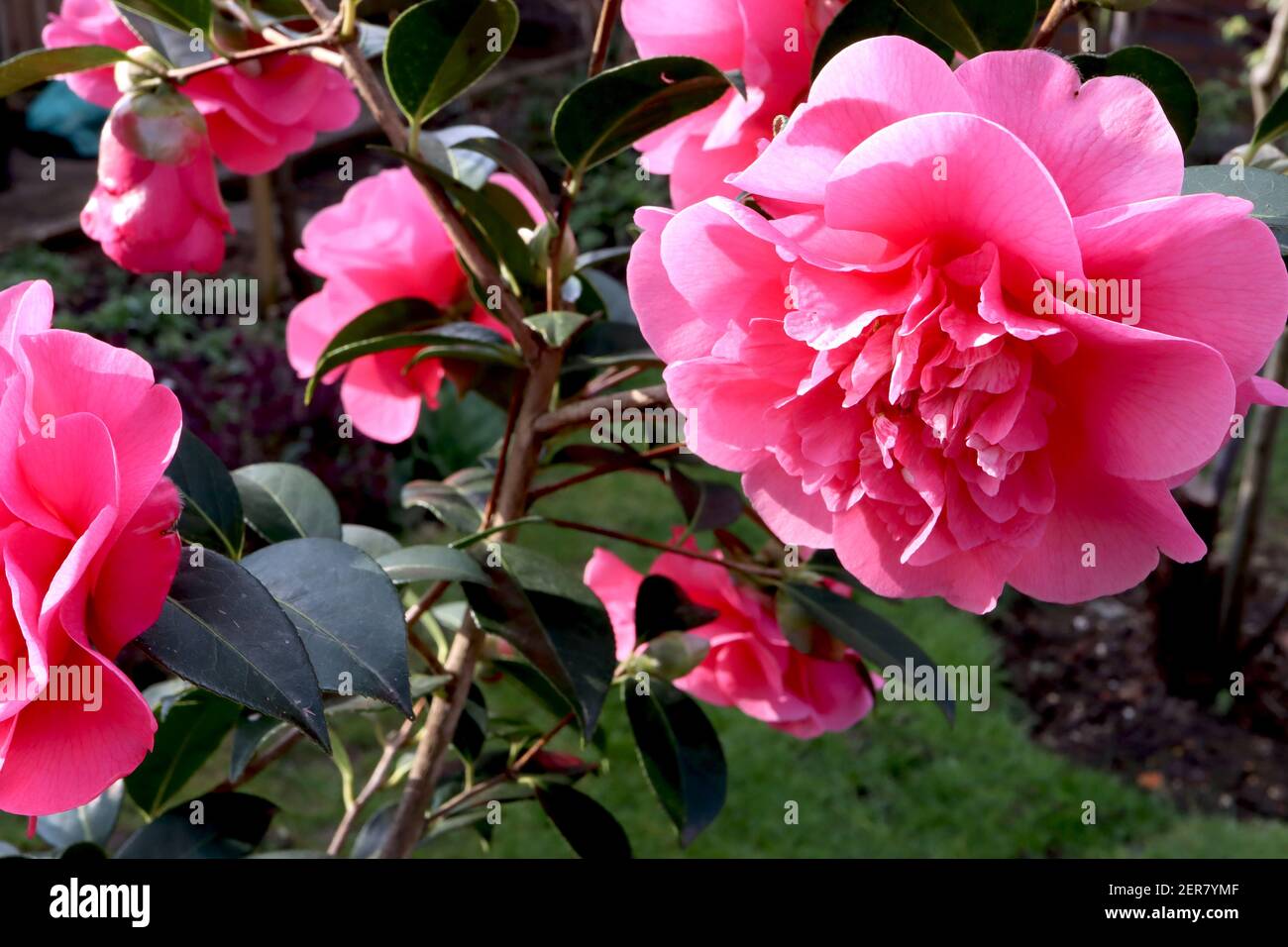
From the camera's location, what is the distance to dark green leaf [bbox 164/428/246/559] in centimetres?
73

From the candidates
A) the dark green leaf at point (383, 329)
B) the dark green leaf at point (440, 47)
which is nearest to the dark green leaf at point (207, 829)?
the dark green leaf at point (383, 329)

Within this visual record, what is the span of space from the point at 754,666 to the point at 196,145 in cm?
57

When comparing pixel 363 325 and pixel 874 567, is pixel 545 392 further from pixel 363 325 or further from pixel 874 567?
pixel 874 567

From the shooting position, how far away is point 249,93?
31.6 inches

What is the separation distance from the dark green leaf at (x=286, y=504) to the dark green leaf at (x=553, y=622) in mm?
114

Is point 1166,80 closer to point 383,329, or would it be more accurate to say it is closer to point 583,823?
point 383,329

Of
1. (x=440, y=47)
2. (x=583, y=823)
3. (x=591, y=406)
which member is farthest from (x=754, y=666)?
(x=440, y=47)

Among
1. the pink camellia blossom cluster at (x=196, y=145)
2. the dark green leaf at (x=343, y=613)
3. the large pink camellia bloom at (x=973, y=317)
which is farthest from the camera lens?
the pink camellia blossom cluster at (x=196, y=145)

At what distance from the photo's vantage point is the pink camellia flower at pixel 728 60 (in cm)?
64

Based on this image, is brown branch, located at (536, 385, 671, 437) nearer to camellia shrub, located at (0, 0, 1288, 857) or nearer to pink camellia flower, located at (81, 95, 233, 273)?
camellia shrub, located at (0, 0, 1288, 857)

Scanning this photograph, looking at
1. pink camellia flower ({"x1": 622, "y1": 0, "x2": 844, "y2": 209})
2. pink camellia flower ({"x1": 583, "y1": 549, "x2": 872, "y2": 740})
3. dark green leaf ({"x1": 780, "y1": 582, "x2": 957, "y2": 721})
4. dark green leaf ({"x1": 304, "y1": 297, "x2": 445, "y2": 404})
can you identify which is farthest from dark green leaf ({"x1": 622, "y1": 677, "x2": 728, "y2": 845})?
pink camellia flower ({"x1": 622, "y1": 0, "x2": 844, "y2": 209})

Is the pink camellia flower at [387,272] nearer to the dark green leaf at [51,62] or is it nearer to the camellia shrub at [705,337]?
the camellia shrub at [705,337]

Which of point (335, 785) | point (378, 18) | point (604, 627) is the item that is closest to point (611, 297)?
point (604, 627)

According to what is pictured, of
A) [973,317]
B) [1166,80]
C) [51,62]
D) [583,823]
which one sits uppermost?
[51,62]
